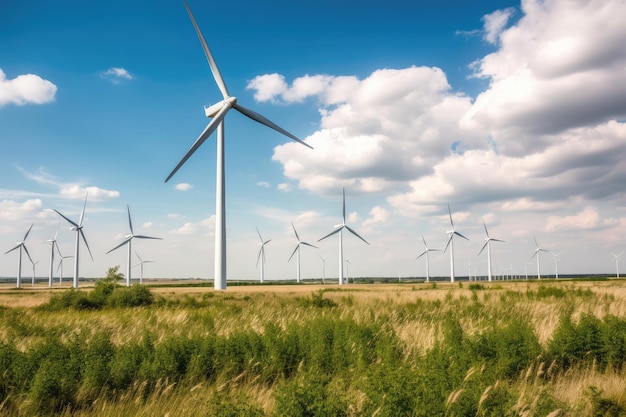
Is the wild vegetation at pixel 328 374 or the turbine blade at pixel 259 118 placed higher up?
the turbine blade at pixel 259 118

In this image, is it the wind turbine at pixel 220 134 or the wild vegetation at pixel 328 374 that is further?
the wind turbine at pixel 220 134

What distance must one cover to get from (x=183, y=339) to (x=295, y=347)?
2.97 m

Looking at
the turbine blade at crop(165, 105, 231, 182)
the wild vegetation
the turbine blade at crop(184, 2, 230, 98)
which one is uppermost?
the turbine blade at crop(184, 2, 230, 98)

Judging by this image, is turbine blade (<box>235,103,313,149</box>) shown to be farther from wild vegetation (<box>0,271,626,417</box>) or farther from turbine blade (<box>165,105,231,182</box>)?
wild vegetation (<box>0,271,626,417</box>)

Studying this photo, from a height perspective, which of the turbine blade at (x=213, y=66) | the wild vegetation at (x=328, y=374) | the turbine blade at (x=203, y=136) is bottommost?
the wild vegetation at (x=328, y=374)

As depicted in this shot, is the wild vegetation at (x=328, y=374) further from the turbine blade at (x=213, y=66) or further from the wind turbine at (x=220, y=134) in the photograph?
the turbine blade at (x=213, y=66)

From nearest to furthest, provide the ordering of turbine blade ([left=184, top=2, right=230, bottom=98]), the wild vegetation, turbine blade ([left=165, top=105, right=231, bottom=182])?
the wild vegetation, turbine blade ([left=165, top=105, right=231, bottom=182]), turbine blade ([left=184, top=2, right=230, bottom=98])

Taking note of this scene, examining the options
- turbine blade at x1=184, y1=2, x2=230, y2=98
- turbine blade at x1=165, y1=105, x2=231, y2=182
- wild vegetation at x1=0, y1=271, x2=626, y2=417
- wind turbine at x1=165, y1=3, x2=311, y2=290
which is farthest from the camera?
turbine blade at x1=184, y1=2, x2=230, y2=98

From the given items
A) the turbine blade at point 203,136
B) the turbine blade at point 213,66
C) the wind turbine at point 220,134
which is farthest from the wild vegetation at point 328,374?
the turbine blade at point 213,66

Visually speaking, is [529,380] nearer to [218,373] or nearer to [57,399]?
[218,373]

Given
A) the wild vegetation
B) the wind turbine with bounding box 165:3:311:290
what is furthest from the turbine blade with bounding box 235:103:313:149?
the wild vegetation

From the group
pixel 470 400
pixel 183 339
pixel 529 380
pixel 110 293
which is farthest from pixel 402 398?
pixel 110 293

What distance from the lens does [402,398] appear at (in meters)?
6.43

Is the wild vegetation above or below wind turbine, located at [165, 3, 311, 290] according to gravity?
below
